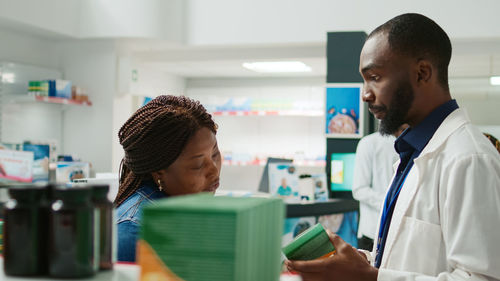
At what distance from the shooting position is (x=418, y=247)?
60.2 inches

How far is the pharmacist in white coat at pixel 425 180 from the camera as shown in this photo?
4.60 feet

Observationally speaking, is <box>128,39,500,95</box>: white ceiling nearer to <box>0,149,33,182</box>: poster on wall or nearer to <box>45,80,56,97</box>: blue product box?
<box>45,80,56,97</box>: blue product box

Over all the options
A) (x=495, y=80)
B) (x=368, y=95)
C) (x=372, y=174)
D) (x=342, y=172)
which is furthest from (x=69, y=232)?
(x=495, y=80)

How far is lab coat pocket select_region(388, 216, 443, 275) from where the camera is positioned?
150cm

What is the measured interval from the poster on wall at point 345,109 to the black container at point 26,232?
528 centimetres

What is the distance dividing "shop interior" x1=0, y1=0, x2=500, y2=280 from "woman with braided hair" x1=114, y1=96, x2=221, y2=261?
158 inches

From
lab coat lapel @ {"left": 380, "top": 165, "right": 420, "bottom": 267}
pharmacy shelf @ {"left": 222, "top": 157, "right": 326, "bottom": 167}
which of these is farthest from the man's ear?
pharmacy shelf @ {"left": 222, "top": 157, "right": 326, "bottom": 167}

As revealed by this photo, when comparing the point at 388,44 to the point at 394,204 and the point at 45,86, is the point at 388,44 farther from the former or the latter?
the point at 45,86

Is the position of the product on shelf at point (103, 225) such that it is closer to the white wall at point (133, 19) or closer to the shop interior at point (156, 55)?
the shop interior at point (156, 55)

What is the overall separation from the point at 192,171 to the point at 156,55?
7190 mm

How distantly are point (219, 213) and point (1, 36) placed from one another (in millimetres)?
7208

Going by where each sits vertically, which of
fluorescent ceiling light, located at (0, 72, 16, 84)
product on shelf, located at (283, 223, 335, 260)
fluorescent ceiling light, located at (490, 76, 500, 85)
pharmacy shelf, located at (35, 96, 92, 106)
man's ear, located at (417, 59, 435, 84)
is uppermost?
fluorescent ceiling light, located at (490, 76, 500, 85)

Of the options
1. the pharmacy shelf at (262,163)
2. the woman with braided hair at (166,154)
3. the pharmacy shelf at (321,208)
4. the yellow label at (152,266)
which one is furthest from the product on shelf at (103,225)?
the pharmacy shelf at (262,163)

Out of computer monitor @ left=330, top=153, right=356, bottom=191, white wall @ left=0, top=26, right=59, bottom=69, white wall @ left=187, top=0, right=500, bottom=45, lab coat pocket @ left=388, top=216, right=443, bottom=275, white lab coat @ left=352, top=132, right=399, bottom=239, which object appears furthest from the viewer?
white wall @ left=0, top=26, right=59, bottom=69
